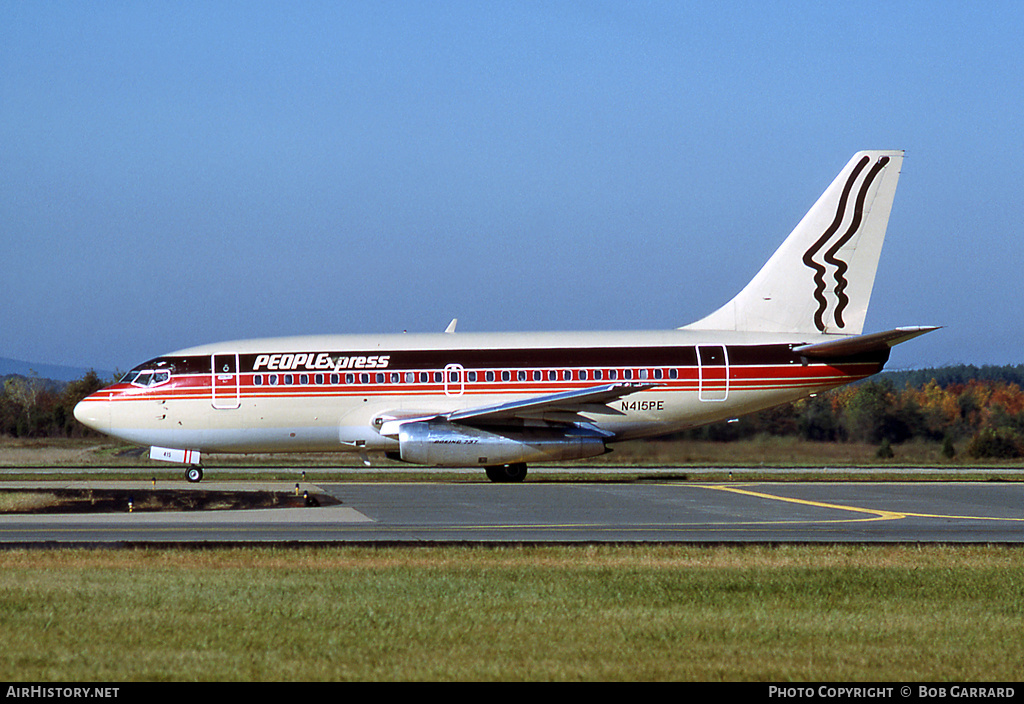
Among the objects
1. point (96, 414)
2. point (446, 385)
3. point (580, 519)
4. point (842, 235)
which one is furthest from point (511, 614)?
point (842, 235)

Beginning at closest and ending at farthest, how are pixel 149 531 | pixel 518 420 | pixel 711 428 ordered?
pixel 149 531 < pixel 518 420 < pixel 711 428

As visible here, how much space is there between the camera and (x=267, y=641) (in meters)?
9.12

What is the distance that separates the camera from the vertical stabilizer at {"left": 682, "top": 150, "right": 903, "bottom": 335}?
32812 millimetres

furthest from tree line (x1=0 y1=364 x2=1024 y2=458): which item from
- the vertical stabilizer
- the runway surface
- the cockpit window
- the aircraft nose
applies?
the aircraft nose

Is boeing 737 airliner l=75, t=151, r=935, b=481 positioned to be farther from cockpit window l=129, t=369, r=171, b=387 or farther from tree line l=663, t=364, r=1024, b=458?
tree line l=663, t=364, r=1024, b=458

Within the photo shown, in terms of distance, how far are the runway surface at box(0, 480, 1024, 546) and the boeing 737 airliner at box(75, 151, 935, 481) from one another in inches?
160

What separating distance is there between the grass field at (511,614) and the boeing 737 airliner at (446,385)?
636 inches

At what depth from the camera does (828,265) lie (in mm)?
32969

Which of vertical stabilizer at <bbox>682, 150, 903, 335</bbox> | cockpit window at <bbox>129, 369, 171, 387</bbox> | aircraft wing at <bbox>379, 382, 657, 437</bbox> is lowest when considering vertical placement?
aircraft wing at <bbox>379, 382, 657, 437</bbox>

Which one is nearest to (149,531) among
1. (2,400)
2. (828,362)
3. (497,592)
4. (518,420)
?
(497,592)

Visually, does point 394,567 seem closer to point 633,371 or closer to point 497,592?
point 497,592

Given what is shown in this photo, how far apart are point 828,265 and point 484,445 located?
11589 millimetres

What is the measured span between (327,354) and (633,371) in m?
8.49
